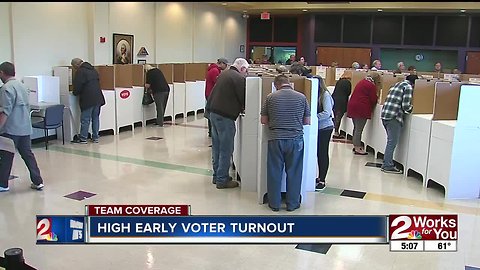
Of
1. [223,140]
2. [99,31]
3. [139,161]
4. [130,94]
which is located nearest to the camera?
[223,140]

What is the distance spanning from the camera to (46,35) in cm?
817

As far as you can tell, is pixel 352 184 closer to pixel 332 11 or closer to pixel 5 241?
pixel 5 241

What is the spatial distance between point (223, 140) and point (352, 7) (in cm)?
1122

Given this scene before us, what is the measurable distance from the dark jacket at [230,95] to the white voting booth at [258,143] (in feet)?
0.35

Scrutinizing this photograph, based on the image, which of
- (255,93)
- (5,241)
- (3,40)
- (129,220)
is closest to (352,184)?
(255,93)

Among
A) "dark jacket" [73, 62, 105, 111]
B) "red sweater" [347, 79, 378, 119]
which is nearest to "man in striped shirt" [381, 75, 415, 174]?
"red sweater" [347, 79, 378, 119]

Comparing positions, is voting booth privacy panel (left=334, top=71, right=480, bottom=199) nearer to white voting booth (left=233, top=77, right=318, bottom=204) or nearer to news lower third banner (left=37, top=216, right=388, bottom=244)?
white voting booth (left=233, top=77, right=318, bottom=204)

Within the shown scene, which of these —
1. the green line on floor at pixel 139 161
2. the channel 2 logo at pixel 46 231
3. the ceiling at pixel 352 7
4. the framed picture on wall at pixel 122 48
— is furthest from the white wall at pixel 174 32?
the channel 2 logo at pixel 46 231

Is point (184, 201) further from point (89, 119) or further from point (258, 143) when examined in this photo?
point (89, 119)

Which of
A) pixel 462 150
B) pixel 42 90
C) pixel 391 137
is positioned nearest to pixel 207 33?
pixel 42 90

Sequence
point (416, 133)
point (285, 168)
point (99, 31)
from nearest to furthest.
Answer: point (285, 168)
point (416, 133)
point (99, 31)

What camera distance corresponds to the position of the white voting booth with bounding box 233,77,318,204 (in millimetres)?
4742

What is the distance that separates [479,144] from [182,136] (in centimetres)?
507

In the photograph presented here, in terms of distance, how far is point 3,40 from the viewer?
732 cm
